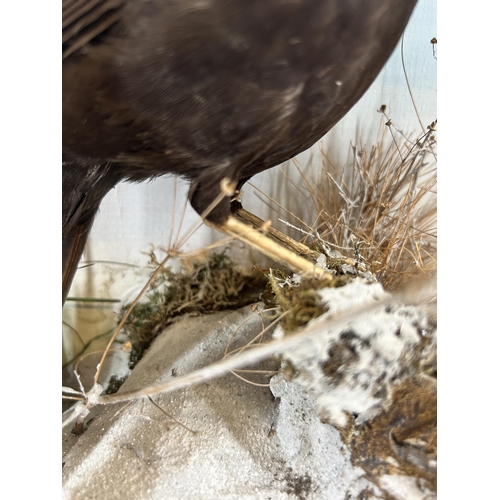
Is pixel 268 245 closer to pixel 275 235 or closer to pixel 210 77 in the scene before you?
pixel 275 235

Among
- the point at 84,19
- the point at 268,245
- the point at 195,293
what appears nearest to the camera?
the point at 84,19

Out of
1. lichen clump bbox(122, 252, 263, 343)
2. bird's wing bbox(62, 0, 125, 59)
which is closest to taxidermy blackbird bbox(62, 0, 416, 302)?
bird's wing bbox(62, 0, 125, 59)

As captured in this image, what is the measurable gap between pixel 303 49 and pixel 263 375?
378mm

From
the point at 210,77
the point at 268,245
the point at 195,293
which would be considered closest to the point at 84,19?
the point at 210,77

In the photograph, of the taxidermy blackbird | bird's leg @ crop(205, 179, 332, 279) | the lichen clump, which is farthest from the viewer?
the lichen clump

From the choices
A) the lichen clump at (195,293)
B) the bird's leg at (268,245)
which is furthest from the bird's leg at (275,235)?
the lichen clump at (195,293)

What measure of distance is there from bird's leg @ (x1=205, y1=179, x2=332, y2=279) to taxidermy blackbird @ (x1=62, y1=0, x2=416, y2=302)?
43 millimetres

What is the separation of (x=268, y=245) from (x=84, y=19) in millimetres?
311

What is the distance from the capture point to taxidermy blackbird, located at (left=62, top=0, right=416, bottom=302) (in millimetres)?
373

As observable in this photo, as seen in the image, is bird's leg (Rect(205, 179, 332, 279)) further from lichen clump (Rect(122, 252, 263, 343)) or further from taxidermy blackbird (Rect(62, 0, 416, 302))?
lichen clump (Rect(122, 252, 263, 343))

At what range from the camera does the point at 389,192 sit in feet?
1.96

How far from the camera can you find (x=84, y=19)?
39 centimetres
